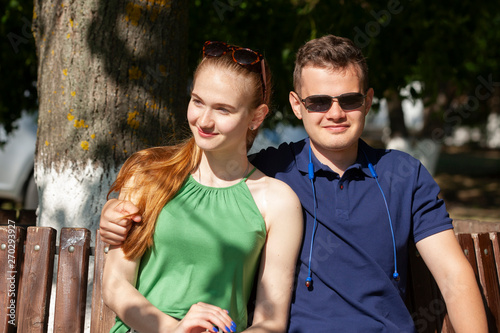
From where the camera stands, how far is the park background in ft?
10.4

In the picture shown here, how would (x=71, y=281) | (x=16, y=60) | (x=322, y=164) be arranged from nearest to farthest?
A: (x=71, y=281) → (x=322, y=164) → (x=16, y=60)

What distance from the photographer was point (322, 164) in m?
2.77

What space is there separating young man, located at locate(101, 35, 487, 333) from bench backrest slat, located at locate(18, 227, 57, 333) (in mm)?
366

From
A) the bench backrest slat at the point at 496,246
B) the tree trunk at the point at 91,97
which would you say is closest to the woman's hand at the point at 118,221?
the tree trunk at the point at 91,97

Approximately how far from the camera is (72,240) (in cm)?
269

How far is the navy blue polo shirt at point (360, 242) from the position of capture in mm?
2557

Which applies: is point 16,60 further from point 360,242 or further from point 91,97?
point 360,242

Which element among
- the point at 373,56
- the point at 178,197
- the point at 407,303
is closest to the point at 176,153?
the point at 178,197

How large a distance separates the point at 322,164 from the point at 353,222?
32 cm

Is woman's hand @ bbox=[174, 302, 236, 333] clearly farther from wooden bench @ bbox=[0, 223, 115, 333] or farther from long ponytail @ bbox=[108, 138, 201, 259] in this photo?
wooden bench @ bbox=[0, 223, 115, 333]

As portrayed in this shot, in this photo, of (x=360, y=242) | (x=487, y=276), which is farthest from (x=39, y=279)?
(x=487, y=276)

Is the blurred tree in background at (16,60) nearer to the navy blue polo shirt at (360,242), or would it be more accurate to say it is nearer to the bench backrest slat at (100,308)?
the bench backrest slat at (100,308)

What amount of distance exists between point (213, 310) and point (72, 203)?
1262mm

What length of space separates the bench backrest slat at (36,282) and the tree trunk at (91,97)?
0.54m
